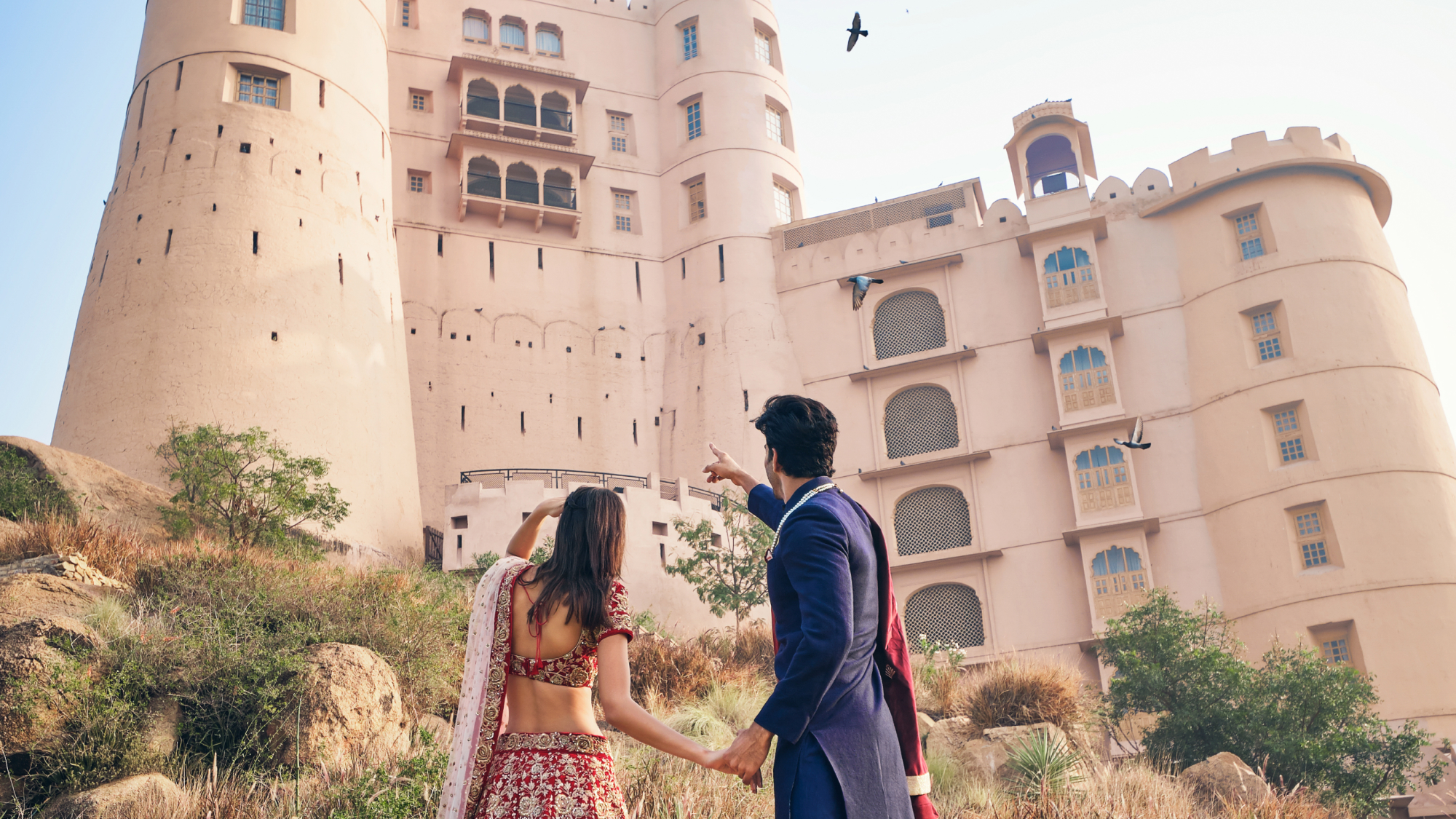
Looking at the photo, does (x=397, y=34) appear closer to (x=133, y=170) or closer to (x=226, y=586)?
(x=133, y=170)

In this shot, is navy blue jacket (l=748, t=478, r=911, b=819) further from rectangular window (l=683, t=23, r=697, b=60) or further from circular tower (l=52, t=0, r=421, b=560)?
rectangular window (l=683, t=23, r=697, b=60)

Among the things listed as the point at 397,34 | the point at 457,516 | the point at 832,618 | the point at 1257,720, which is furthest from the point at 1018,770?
the point at 397,34

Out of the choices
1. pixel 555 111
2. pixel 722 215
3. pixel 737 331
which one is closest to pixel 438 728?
pixel 737 331

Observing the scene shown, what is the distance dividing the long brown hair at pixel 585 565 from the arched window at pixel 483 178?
29.5 meters


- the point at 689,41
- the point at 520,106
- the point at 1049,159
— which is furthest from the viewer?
the point at 689,41

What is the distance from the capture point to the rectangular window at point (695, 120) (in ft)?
114

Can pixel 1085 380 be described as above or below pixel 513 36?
below

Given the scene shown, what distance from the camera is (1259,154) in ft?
87.5

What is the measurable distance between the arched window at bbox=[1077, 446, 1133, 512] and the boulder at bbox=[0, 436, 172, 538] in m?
19.6

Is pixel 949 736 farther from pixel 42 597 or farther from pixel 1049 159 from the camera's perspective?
pixel 1049 159

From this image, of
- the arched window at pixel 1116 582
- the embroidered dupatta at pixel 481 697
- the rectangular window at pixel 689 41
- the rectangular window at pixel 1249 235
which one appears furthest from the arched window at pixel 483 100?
the embroidered dupatta at pixel 481 697

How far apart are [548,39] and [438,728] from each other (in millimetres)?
29291

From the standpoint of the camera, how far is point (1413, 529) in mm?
22750

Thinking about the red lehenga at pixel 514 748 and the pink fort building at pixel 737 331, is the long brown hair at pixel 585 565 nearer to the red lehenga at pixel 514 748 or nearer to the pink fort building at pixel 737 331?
the red lehenga at pixel 514 748
